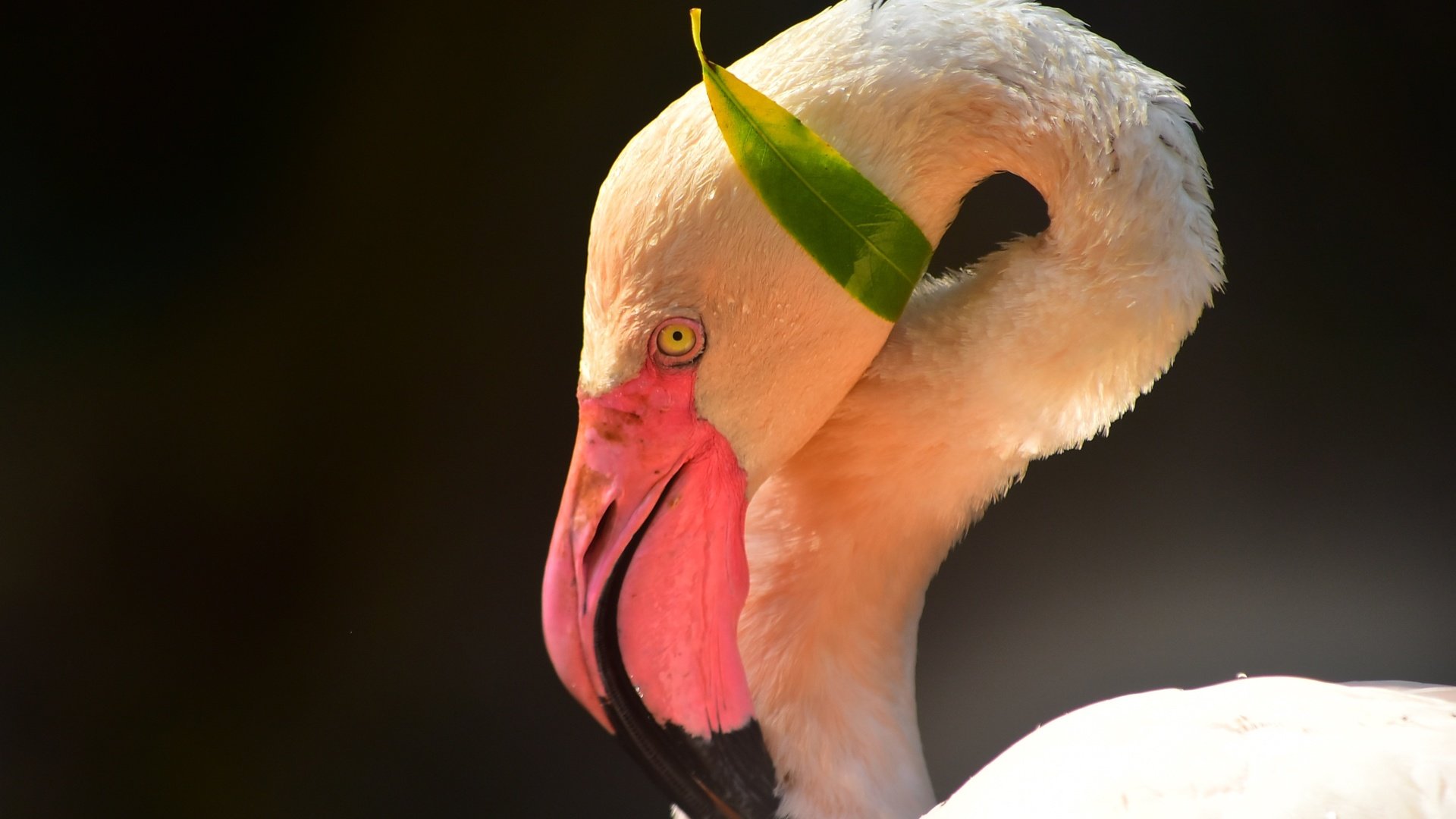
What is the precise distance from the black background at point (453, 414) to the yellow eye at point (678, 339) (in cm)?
83

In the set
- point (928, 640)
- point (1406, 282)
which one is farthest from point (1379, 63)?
point (928, 640)

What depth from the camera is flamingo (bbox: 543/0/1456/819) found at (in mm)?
843

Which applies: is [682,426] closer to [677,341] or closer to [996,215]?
[677,341]

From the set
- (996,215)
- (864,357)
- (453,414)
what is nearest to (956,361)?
(864,357)

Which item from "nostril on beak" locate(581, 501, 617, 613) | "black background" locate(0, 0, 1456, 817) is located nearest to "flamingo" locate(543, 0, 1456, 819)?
"nostril on beak" locate(581, 501, 617, 613)

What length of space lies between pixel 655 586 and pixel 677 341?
22cm

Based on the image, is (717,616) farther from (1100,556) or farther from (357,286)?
(357,286)

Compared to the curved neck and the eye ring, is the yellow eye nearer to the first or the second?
the eye ring

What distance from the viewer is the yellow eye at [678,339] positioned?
34.1 inches

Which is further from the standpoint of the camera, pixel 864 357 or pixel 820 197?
pixel 864 357

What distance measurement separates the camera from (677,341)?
0.87 metres

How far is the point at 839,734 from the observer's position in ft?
3.35

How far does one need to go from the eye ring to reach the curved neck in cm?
20

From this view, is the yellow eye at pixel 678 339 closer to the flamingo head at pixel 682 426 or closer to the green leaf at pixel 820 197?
the flamingo head at pixel 682 426
